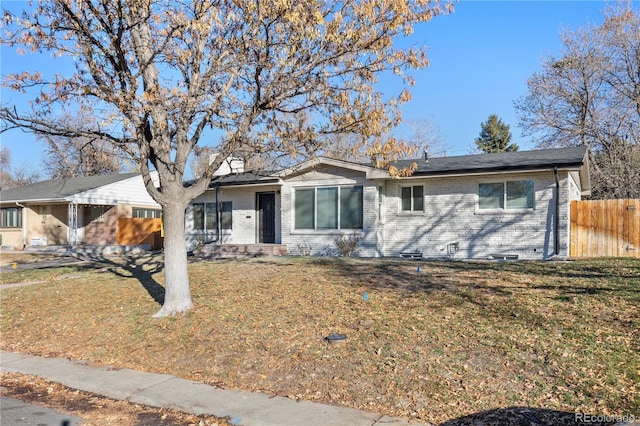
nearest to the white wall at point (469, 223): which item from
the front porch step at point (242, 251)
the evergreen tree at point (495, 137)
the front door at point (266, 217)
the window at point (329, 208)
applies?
the window at point (329, 208)

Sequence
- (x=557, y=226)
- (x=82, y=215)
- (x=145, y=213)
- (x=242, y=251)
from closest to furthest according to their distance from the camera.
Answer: (x=557, y=226) < (x=242, y=251) < (x=82, y=215) < (x=145, y=213)

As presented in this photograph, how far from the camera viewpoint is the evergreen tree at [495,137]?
152 ft

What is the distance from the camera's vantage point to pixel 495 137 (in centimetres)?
4678

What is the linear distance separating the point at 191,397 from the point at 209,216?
1699cm

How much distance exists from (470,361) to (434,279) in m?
3.94

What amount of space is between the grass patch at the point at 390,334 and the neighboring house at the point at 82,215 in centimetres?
1691

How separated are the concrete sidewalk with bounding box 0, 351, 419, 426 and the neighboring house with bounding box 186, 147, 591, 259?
9.78m

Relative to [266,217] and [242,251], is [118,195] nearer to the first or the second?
[266,217]

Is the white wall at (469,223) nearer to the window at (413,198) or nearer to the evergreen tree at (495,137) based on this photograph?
the window at (413,198)

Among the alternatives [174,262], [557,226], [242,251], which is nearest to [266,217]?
[242,251]

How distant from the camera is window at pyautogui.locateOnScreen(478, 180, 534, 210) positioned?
16.4m

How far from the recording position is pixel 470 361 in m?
6.02

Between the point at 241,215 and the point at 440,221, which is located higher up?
the point at 241,215

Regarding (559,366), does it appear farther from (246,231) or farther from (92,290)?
(246,231)
